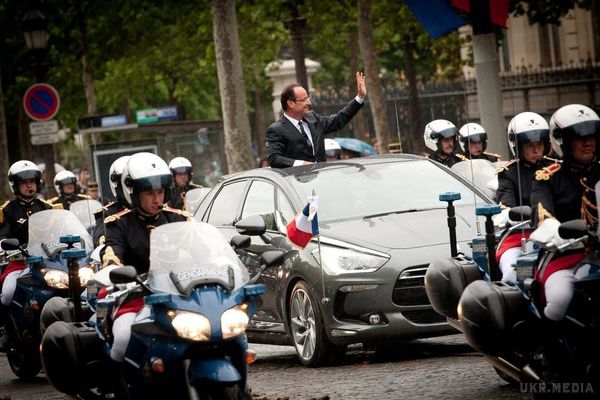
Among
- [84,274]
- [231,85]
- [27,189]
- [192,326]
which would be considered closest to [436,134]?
[27,189]

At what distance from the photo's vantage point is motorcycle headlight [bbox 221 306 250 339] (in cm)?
795

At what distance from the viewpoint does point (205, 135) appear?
113ft

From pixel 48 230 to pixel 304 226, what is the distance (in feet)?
8.63

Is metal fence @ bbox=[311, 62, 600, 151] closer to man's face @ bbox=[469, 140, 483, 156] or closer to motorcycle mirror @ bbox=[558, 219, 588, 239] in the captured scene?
man's face @ bbox=[469, 140, 483, 156]

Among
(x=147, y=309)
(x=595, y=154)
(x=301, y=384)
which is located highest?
(x=595, y=154)

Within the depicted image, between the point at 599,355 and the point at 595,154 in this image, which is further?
the point at 595,154

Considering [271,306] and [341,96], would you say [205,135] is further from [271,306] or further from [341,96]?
[271,306]

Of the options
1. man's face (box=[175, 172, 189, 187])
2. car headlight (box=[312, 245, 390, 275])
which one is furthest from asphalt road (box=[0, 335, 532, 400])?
man's face (box=[175, 172, 189, 187])

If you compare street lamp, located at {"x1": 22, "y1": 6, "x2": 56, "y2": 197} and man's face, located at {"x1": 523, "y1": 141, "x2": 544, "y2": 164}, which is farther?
street lamp, located at {"x1": 22, "y1": 6, "x2": 56, "y2": 197}

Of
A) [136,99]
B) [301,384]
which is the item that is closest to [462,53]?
[136,99]

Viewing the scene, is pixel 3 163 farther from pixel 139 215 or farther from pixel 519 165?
pixel 519 165

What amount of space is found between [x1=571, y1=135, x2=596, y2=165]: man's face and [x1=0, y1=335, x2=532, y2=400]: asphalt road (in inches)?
58.3

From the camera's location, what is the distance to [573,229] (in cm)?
748

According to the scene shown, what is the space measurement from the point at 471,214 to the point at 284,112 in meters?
2.88
